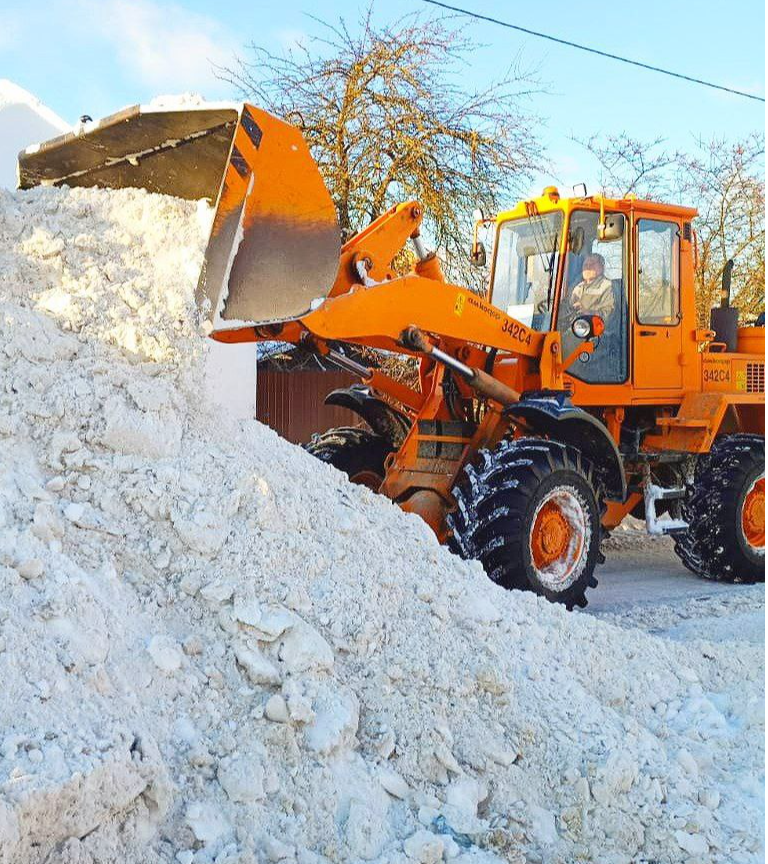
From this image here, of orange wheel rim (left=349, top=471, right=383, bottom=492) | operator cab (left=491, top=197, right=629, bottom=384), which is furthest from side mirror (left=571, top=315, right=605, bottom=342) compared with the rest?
orange wheel rim (left=349, top=471, right=383, bottom=492)

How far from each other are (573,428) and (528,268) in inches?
58.4

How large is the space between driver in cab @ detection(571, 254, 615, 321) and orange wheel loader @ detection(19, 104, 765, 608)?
0.01 metres

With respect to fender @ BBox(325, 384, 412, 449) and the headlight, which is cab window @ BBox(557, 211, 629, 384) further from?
fender @ BBox(325, 384, 412, 449)

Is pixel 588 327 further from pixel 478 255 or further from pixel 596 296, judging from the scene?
pixel 478 255

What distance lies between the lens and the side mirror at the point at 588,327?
6.56 meters

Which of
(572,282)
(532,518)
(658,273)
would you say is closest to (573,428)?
(532,518)

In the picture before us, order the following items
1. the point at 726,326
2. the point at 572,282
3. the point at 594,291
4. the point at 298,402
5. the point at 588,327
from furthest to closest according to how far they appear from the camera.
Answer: the point at 298,402 → the point at 726,326 → the point at 594,291 → the point at 572,282 → the point at 588,327

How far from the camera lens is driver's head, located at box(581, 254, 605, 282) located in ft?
22.3

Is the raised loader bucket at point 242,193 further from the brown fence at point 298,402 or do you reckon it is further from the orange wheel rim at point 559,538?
the brown fence at point 298,402

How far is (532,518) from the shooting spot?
5.57 m

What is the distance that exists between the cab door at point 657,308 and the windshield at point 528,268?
0.71 meters

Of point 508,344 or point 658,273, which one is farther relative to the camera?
point 658,273

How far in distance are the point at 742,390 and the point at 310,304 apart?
4.79 meters

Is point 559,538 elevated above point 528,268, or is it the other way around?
point 528,268
